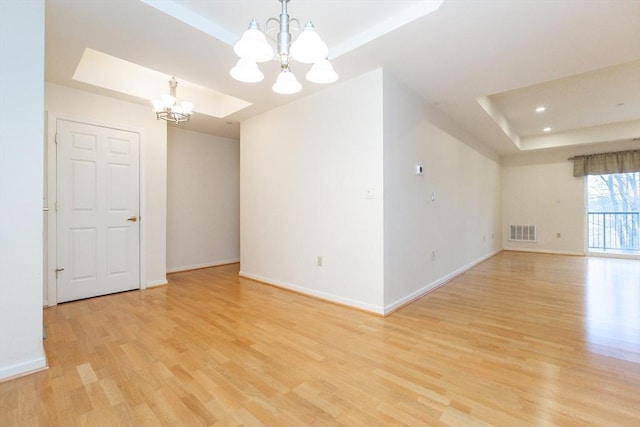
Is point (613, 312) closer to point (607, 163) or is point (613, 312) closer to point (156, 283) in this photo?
point (607, 163)

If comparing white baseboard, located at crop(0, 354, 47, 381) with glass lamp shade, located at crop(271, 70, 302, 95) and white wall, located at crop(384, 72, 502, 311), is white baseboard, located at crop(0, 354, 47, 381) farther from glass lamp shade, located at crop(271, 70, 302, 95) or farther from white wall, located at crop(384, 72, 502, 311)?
white wall, located at crop(384, 72, 502, 311)

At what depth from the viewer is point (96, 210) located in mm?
3504

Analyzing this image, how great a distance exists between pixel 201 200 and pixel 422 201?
3.83 metres

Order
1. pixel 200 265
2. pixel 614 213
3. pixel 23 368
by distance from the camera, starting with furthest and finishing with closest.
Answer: pixel 614 213 → pixel 200 265 → pixel 23 368

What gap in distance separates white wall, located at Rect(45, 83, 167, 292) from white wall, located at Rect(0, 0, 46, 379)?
1773mm

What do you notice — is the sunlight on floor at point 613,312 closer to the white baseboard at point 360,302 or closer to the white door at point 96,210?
the white baseboard at point 360,302

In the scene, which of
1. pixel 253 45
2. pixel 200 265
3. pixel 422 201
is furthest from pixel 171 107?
pixel 422 201

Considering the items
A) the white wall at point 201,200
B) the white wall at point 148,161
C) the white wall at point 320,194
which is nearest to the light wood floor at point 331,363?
the white wall at point 320,194

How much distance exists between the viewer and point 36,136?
6.28 ft

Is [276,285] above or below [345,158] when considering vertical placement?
below

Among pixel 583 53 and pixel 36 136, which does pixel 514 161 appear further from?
pixel 36 136

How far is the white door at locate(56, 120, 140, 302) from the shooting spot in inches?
129

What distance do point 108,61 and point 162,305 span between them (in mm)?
2913

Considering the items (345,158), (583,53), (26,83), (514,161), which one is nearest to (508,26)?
(583,53)
